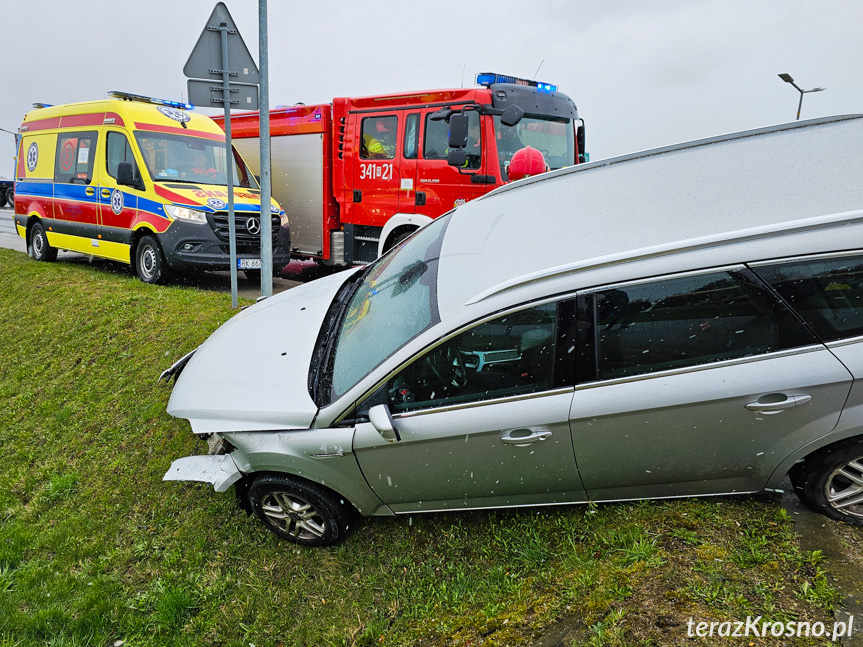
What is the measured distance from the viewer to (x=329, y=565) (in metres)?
3.19

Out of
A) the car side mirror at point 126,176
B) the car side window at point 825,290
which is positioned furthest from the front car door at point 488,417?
the car side mirror at point 126,176

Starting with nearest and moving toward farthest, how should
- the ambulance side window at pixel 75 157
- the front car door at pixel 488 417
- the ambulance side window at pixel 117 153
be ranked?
the front car door at pixel 488 417 < the ambulance side window at pixel 117 153 < the ambulance side window at pixel 75 157

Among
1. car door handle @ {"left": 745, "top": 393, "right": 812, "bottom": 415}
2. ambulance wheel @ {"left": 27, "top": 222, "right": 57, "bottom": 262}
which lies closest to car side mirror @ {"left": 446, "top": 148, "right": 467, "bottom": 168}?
car door handle @ {"left": 745, "top": 393, "right": 812, "bottom": 415}

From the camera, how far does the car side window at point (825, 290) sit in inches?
89.6

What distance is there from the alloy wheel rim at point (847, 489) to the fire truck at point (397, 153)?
536 centimetres

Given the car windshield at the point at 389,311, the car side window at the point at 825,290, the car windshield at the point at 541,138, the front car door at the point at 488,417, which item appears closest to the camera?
the car side window at the point at 825,290

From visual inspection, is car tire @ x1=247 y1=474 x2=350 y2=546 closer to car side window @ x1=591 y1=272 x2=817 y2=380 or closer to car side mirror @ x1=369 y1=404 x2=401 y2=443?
car side mirror @ x1=369 y1=404 x2=401 y2=443

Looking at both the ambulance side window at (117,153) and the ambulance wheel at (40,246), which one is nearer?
the ambulance side window at (117,153)

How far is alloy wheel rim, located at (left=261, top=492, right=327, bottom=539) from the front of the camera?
313 cm

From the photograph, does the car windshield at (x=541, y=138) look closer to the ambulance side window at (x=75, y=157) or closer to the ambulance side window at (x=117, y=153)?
the ambulance side window at (x=117, y=153)

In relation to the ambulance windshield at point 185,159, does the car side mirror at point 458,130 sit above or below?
above

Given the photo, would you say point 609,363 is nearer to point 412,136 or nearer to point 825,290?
point 825,290

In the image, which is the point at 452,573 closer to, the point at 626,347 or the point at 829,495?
the point at 626,347

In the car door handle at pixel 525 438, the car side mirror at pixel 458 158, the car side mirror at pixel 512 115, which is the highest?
the car side mirror at pixel 512 115
